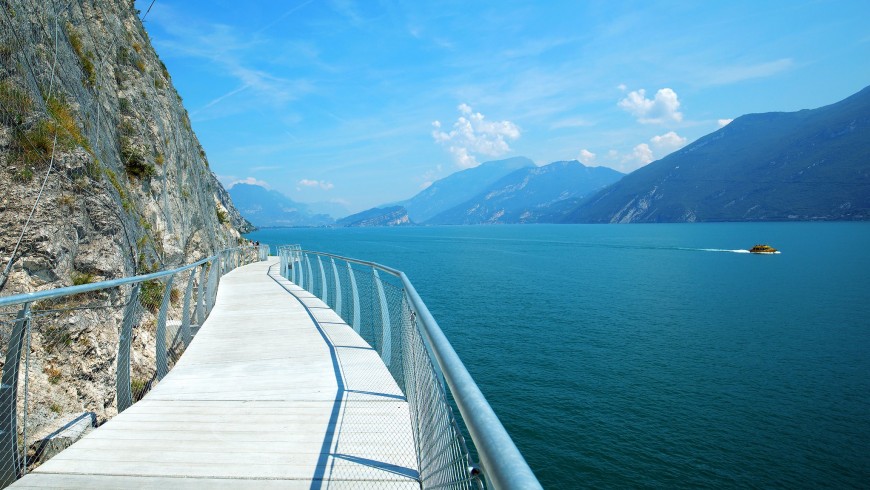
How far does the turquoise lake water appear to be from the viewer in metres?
11.0

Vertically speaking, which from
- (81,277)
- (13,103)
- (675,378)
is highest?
(13,103)

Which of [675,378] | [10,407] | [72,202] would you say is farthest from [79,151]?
[675,378]

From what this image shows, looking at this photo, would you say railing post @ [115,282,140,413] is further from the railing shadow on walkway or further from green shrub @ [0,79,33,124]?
green shrub @ [0,79,33,124]

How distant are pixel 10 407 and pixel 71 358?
193 inches

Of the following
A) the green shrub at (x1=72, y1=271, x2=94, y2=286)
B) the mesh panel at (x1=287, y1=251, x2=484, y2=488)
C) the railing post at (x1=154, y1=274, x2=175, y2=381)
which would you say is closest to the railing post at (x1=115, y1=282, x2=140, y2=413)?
the railing post at (x1=154, y1=274, x2=175, y2=381)

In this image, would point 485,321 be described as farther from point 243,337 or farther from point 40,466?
point 40,466

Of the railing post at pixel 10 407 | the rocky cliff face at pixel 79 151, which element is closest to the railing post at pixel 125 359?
the railing post at pixel 10 407

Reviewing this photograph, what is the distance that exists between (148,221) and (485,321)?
14868 millimetres

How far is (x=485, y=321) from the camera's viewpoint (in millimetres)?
23922

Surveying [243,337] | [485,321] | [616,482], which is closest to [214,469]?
[243,337]

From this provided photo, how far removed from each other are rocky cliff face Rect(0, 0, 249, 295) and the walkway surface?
3.75 meters

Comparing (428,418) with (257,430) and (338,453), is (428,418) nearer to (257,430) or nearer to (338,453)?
(338,453)

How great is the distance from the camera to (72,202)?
9023mm

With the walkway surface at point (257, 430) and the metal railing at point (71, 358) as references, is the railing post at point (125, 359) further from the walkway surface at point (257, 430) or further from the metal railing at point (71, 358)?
the walkway surface at point (257, 430)
